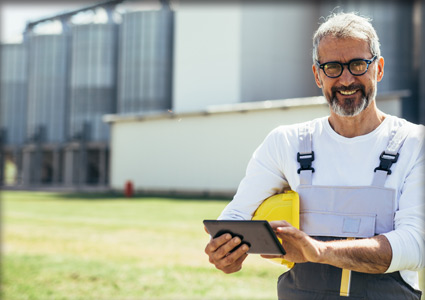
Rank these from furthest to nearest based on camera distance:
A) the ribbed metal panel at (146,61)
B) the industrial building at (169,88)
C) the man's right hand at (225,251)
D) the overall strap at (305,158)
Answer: the ribbed metal panel at (146,61)
the industrial building at (169,88)
the overall strap at (305,158)
the man's right hand at (225,251)

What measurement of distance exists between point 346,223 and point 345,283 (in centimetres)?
24

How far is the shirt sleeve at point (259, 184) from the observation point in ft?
6.71

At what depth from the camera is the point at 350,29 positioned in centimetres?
187

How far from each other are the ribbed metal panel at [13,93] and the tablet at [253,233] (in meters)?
42.1

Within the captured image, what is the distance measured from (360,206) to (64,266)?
6.06 metres

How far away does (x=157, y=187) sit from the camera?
28.3 metres

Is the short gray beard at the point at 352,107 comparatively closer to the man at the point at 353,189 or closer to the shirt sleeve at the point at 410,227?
the man at the point at 353,189

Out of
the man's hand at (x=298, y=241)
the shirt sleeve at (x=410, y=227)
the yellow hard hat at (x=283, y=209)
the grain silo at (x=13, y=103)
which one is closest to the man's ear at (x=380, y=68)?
the shirt sleeve at (x=410, y=227)

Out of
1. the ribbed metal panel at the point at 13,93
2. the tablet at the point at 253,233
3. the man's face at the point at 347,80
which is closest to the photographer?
the tablet at the point at 253,233

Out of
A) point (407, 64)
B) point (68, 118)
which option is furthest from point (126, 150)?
point (407, 64)

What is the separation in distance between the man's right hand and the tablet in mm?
20

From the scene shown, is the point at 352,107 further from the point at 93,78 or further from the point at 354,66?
the point at 93,78

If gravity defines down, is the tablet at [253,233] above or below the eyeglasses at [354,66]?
below

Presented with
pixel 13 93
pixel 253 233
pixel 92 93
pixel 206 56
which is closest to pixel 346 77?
pixel 253 233
